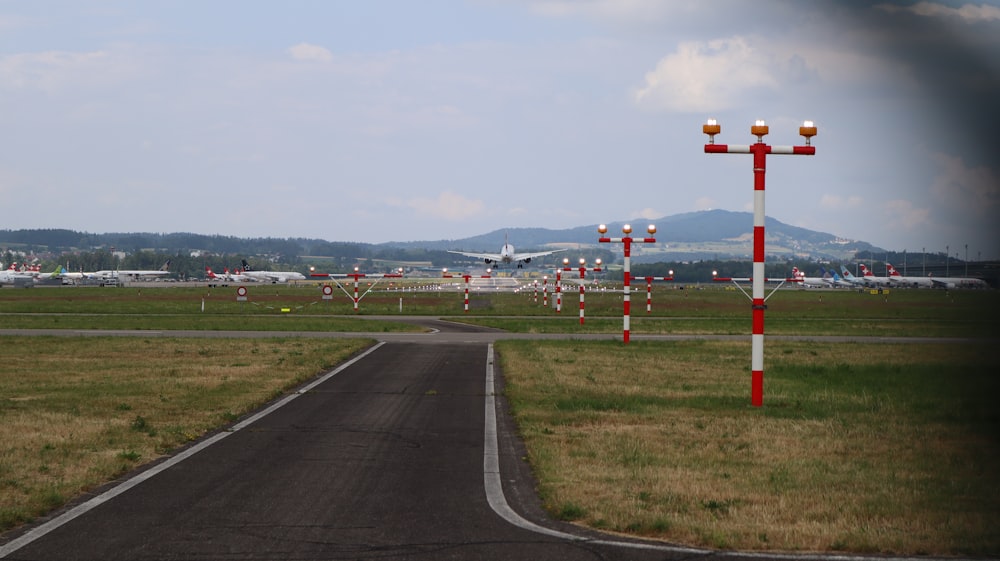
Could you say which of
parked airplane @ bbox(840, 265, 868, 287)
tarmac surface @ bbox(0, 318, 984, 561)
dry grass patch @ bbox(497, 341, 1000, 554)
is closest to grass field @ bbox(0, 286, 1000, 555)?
dry grass patch @ bbox(497, 341, 1000, 554)

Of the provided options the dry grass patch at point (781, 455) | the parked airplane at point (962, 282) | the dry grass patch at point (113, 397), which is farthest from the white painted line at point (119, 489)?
the parked airplane at point (962, 282)

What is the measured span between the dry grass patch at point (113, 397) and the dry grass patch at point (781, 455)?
5.54 metres

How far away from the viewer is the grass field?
912 cm

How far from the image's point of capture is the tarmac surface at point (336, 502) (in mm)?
8727

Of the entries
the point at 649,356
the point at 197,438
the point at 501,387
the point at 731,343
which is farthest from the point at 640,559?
the point at 731,343

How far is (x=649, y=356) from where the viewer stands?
1248 inches

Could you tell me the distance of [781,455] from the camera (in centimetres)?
1384

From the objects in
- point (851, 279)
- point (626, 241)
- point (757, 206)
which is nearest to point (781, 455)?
point (757, 206)

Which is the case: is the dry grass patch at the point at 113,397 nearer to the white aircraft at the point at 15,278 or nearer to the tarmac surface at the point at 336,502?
the tarmac surface at the point at 336,502

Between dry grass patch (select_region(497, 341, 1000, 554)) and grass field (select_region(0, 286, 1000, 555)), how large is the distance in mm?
39

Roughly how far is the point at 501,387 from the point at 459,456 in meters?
9.36

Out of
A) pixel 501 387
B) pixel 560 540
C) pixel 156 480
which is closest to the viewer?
pixel 560 540

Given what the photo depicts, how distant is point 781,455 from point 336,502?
6491 millimetres

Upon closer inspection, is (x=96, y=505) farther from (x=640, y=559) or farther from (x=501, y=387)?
(x=501, y=387)
